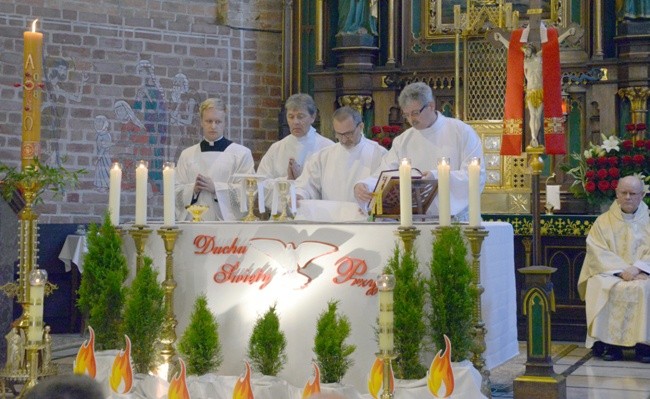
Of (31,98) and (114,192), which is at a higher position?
(31,98)

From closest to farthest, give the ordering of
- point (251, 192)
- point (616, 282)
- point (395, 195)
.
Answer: point (395, 195), point (251, 192), point (616, 282)

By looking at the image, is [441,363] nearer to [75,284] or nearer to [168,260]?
[168,260]

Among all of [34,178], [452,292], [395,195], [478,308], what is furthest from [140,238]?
[478,308]

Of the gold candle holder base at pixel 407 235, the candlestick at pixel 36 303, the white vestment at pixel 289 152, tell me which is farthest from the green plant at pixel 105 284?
the white vestment at pixel 289 152

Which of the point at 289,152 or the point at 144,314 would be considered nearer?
the point at 144,314

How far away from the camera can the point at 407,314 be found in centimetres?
507

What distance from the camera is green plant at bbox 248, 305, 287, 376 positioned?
208 inches

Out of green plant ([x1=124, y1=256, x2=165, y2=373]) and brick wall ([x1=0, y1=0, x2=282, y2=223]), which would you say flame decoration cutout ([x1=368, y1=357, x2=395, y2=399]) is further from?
brick wall ([x1=0, y1=0, x2=282, y2=223])

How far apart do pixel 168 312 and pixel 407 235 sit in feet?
4.19

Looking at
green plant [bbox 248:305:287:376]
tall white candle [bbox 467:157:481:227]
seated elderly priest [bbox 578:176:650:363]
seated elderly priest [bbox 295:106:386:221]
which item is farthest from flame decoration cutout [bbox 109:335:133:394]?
seated elderly priest [bbox 578:176:650:363]

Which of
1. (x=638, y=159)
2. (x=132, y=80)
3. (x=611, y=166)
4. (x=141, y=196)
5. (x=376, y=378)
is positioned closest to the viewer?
(x=376, y=378)

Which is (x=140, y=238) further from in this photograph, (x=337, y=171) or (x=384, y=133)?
(x=384, y=133)

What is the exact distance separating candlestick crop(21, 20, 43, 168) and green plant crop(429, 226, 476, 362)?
6.49 feet

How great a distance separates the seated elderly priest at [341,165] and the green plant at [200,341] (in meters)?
1.92
